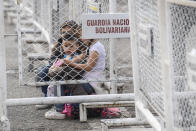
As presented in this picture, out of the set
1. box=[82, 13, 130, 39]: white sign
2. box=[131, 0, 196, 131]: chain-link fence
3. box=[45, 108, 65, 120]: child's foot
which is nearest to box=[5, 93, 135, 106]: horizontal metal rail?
box=[45, 108, 65, 120]: child's foot

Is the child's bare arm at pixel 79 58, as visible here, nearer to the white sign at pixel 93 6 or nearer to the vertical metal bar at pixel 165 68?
the white sign at pixel 93 6

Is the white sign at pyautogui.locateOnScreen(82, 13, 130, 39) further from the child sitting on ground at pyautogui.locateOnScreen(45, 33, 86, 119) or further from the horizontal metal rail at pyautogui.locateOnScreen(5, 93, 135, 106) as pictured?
the horizontal metal rail at pyautogui.locateOnScreen(5, 93, 135, 106)

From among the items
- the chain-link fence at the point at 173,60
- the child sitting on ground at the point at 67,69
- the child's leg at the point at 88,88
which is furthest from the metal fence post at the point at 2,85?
the chain-link fence at the point at 173,60

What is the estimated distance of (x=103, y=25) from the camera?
6840mm

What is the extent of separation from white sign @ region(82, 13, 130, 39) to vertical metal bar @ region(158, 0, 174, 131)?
2271 mm

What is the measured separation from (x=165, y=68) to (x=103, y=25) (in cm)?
242

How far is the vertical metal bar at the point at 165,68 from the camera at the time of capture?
4.48 meters

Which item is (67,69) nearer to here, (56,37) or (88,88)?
(88,88)

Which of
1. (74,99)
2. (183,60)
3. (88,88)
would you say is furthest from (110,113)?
(183,60)

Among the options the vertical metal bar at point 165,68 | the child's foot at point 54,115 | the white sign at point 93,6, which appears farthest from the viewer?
the white sign at point 93,6

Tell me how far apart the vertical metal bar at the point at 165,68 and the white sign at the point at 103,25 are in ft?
7.45

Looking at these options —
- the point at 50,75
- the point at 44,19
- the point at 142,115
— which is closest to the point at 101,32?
the point at 50,75

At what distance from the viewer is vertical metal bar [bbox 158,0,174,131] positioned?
448 centimetres

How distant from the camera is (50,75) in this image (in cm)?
704
